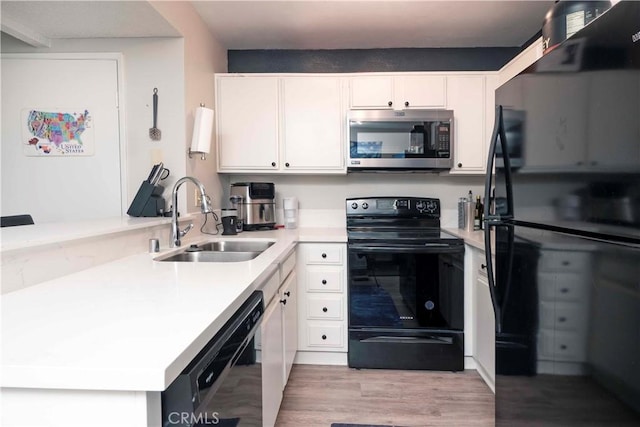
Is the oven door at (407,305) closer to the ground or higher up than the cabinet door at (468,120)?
closer to the ground

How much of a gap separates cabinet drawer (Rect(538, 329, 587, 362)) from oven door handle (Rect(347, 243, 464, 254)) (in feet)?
3.77

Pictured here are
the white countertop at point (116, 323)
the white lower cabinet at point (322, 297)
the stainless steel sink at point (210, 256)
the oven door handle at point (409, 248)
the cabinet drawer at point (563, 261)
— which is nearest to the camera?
the white countertop at point (116, 323)

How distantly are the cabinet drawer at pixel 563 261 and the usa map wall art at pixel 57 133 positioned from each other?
2458 mm

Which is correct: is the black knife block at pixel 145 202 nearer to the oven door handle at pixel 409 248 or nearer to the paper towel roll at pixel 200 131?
the paper towel roll at pixel 200 131

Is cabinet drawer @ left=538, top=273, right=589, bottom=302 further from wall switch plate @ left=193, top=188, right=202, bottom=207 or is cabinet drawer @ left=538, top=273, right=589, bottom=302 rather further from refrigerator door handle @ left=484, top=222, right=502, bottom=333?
wall switch plate @ left=193, top=188, right=202, bottom=207

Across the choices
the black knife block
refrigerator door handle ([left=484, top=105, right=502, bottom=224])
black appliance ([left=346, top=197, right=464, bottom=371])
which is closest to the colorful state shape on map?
the black knife block

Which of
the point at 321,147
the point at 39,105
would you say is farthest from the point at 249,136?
the point at 39,105

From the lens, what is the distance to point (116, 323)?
73 cm

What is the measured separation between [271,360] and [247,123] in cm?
180

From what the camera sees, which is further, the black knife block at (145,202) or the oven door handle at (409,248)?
the oven door handle at (409,248)

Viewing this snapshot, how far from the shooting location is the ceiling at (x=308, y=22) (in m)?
1.82

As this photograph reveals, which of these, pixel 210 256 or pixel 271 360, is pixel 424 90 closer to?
pixel 210 256

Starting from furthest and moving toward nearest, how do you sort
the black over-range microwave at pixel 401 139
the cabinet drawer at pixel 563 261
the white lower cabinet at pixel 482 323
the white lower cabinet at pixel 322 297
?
1. the black over-range microwave at pixel 401 139
2. the white lower cabinet at pixel 322 297
3. the white lower cabinet at pixel 482 323
4. the cabinet drawer at pixel 563 261

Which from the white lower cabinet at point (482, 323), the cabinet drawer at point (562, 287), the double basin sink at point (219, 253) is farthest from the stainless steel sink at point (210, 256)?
the white lower cabinet at point (482, 323)
